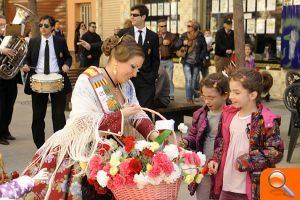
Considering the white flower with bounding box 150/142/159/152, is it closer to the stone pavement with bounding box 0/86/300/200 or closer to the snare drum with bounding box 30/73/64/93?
the stone pavement with bounding box 0/86/300/200

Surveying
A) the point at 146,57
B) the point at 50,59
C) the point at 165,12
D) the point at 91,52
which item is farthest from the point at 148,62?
the point at 165,12

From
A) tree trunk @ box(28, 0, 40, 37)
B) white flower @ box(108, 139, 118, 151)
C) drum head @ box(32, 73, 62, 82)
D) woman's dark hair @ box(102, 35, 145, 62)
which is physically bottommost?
white flower @ box(108, 139, 118, 151)

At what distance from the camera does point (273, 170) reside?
247cm

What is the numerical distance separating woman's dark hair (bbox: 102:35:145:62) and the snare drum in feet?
11.5

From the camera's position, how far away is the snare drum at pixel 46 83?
6.77 metres

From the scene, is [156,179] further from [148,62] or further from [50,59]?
[148,62]

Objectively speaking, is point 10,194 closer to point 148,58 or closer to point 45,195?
point 45,195

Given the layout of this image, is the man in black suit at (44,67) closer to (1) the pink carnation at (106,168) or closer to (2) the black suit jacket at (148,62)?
(2) the black suit jacket at (148,62)

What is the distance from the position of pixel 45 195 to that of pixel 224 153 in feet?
3.88

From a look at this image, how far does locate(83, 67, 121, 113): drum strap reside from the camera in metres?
3.33

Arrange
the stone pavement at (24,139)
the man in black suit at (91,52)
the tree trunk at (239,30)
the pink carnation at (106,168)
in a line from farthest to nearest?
the man in black suit at (91,52), the tree trunk at (239,30), the stone pavement at (24,139), the pink carnation at (106,168)

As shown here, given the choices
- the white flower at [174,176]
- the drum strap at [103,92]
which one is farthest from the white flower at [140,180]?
the drum strap at [103,92]

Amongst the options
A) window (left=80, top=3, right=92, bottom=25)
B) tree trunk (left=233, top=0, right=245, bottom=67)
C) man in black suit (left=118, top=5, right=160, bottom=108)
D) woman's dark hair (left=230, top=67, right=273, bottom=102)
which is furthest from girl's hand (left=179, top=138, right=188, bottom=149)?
window (left=80, top=3, right=92, bottom=25)

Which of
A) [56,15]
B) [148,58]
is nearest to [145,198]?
[148,58]
